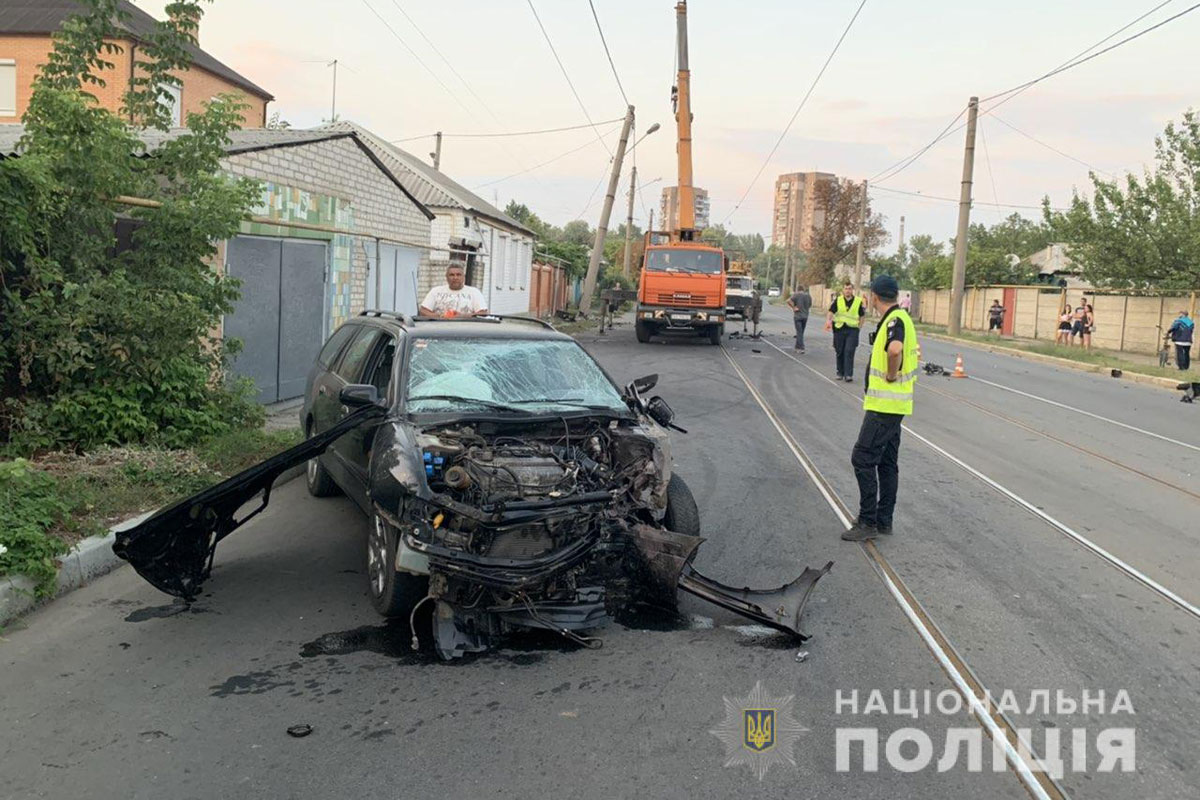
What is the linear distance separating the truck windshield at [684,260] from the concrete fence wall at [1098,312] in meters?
14.8

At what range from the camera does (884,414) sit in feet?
22.7

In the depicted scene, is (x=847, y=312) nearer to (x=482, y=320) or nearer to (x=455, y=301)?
(x=455, y=301)

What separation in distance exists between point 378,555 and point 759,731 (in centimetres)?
234

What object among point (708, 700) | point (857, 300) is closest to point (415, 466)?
point (708, 700)

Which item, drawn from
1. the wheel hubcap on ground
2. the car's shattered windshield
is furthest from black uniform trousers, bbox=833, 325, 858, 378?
the wheel hubcap on ground

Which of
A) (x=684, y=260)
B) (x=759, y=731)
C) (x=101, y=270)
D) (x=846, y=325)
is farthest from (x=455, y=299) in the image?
(x=684, y=260)

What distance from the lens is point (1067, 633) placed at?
16.8ft

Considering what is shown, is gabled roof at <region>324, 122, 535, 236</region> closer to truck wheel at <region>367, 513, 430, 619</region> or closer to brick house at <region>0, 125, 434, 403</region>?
brick house at <region>0, 125, 434, 403</region>

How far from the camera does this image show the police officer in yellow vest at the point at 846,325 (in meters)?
17.0

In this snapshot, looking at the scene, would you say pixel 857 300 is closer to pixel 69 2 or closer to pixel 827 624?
pixel 827 624

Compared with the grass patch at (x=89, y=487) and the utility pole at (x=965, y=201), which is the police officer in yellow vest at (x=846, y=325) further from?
the utility pole at (x=965, y=201)

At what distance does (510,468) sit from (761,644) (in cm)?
157

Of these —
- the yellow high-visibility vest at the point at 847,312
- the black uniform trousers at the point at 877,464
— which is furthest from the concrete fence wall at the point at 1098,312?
the black uniform trousers at the point at 877,464

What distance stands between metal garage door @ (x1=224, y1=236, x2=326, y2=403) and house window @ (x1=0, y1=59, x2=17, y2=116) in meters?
28.2
